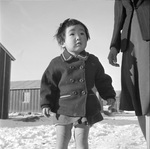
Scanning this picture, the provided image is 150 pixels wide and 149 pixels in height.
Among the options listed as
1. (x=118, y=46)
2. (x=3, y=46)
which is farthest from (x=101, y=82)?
(x=3, y=46)

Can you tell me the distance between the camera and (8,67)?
13469 millimetres

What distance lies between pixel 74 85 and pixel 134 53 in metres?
0.60

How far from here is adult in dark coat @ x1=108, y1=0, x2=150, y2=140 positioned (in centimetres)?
171

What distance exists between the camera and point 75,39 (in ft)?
7.05

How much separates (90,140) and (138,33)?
9.15 feet

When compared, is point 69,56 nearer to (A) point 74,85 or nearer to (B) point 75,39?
(B) point 75,39

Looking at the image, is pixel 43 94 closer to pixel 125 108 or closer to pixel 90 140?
pixel 125 108

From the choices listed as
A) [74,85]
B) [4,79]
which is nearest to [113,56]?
[74,85]

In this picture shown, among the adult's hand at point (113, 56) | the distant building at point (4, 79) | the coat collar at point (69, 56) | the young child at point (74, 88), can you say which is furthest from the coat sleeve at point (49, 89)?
the distant building at point (4, 79)

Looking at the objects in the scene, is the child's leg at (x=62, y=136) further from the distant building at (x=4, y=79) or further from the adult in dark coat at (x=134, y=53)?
the distant building at (x=4, y=79)

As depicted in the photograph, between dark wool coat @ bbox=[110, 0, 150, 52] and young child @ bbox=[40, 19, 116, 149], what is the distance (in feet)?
1.05

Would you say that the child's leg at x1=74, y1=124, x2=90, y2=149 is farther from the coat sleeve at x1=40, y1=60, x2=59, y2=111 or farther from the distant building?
the distant building

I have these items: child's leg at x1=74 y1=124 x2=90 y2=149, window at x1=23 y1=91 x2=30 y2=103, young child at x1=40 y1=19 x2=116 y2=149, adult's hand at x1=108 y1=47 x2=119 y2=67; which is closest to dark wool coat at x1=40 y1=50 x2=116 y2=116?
young child at x1=40 y1=19 x2=116 y2=149

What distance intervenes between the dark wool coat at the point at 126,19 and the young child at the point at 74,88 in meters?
0.32
